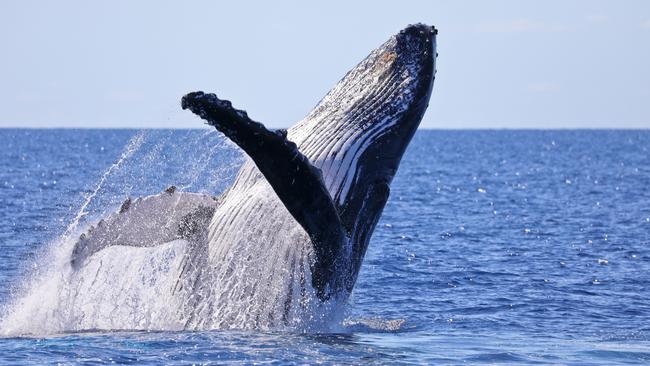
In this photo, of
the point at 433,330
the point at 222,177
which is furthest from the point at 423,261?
the point at 222,177

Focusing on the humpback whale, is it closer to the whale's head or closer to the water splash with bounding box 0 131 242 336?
the whale's head

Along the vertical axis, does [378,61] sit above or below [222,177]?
above

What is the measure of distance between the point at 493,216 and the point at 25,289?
2323 centimetres

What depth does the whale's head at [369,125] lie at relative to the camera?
1244 centimetres

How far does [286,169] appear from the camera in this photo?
10594 mm

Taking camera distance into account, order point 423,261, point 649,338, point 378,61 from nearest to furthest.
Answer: point 378,61, point 649,338, point 423,261

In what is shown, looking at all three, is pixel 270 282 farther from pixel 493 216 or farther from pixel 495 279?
pixel 493 216

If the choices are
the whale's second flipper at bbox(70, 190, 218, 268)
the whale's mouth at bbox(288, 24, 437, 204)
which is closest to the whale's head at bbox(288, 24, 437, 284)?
the whale's mouth at bbox(288, 24, 437, 204)

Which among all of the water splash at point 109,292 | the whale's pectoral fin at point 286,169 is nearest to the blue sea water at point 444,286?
the water splash at point 109,292

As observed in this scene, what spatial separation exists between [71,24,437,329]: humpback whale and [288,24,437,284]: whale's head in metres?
0.01

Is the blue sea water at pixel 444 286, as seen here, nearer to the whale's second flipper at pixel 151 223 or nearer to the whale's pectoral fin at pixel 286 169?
the whale's second flipper at pixel 151 223

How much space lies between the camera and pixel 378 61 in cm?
1320

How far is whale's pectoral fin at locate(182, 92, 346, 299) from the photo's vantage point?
10062mm

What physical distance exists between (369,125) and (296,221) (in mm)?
1506
